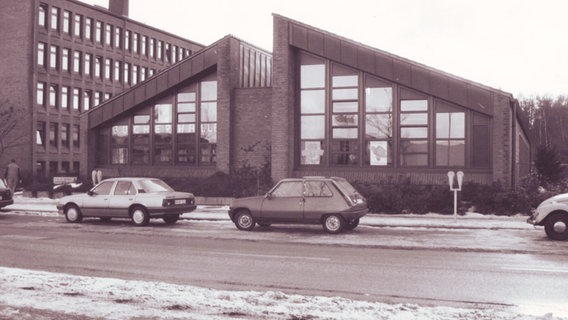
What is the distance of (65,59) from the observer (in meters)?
51.3

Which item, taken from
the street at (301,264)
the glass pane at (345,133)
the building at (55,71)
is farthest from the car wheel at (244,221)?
the building at (55,71)

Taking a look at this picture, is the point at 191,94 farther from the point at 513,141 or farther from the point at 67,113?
the point at 67,113

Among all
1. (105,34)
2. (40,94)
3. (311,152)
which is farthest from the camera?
(105,34)

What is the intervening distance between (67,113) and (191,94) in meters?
25.4

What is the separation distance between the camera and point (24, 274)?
371 inches

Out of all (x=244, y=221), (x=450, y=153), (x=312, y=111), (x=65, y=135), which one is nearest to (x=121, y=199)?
(x=244, y=221)

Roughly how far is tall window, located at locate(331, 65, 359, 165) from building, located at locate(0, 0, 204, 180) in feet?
69.8

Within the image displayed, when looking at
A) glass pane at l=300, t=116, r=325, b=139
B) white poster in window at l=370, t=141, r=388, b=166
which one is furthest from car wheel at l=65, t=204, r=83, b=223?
white poster in window at l=370, t=141, r=388, b=166

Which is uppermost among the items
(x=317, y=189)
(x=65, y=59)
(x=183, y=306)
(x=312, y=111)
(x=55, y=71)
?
(x=65, y=59)

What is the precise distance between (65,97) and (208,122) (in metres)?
26.6

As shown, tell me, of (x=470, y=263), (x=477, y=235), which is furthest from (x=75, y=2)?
(x=470, y=263)

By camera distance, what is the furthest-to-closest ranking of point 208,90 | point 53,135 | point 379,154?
point 53,135 → point 208,90 → point 379,154

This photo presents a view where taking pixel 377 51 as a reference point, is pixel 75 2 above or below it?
above

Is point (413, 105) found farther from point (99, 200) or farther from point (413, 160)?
point (99, 200)
